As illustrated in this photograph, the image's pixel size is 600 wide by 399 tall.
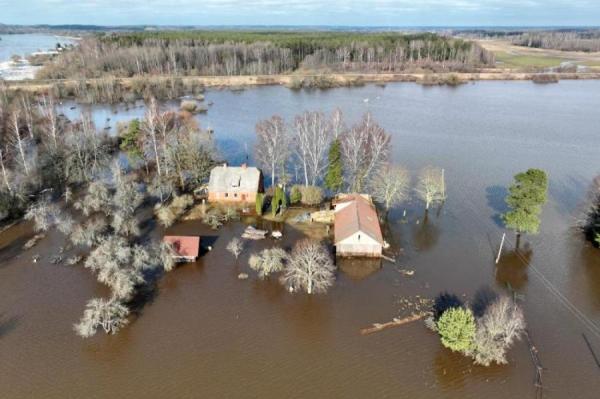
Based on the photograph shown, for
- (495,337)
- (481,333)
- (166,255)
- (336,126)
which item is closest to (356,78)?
(336,126)

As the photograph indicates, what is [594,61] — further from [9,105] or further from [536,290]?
[9,105]

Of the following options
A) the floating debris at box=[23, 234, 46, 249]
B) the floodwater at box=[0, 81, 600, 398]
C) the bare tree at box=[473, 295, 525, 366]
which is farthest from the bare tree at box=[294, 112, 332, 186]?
the floating debris at box=[23, 234, 46, 249]

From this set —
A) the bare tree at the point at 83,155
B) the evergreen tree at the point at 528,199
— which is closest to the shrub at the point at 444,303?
the evergreen tree at the point at 528,199

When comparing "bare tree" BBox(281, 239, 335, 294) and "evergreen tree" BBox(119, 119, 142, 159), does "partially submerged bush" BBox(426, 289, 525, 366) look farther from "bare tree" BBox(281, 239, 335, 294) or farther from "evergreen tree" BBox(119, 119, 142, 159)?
"evergreen tree" BBox(119, 119, 142, 159)

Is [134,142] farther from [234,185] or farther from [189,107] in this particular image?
[189,107]

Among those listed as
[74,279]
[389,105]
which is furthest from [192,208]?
[389,105]

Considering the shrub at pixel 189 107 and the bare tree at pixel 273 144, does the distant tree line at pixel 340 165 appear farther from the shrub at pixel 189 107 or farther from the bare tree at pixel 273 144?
the shrub at pixel 189 107
